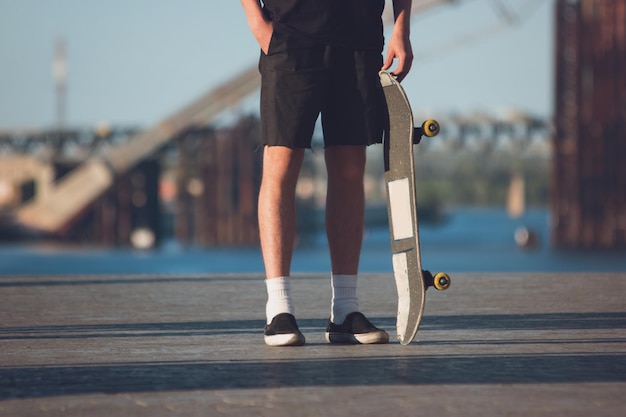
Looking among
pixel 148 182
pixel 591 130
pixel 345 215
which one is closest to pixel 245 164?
pixel 148 182

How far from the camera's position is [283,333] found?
427 centimetres

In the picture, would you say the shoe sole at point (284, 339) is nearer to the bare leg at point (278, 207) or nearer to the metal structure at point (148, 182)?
the bare leg at point (278, 207)

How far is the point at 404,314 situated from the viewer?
14.1 feet

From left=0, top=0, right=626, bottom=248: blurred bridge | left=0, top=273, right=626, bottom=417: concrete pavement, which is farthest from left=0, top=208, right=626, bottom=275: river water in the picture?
left=0, top=273, right=626, bottom=417: concrete pavement

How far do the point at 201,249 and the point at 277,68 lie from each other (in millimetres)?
76370

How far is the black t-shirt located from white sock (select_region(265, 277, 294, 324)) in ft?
2.79

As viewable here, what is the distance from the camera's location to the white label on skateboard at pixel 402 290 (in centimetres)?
430

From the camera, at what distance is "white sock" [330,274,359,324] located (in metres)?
4.48

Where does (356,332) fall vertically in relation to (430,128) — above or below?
below

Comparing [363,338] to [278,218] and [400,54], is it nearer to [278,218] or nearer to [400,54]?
[278,218]

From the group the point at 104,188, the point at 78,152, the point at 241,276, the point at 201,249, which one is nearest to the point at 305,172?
the point at 201,249

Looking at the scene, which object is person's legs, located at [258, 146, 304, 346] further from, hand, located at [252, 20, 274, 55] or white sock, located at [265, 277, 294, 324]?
hand, located at [252, 20, 274, 55]

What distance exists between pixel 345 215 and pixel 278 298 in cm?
42

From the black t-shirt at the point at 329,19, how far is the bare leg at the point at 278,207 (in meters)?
0.41
